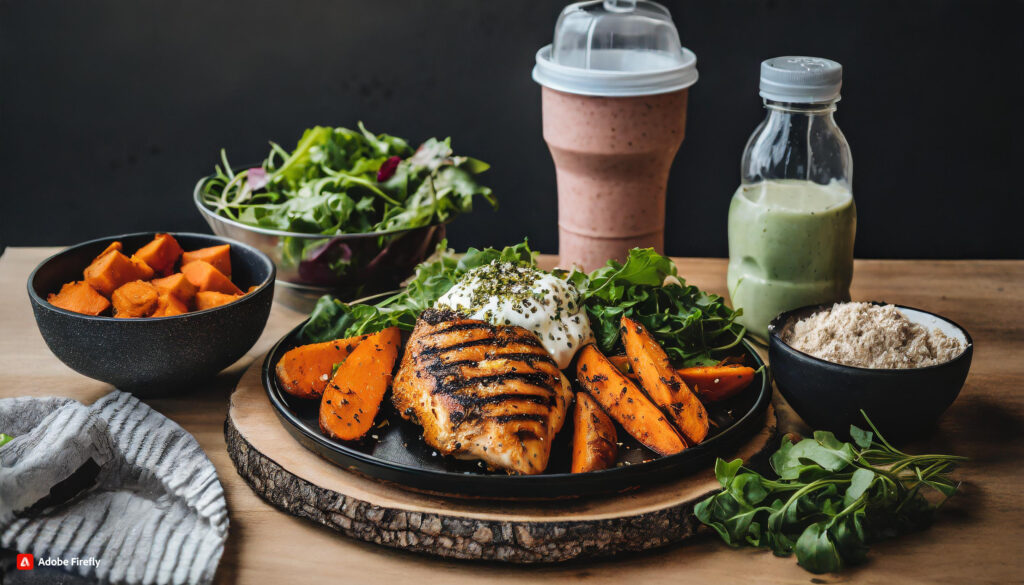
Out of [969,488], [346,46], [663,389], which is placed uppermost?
[346,46]

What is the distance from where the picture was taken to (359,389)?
1.65 m

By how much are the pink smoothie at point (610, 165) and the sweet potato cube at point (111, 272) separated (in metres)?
1.09

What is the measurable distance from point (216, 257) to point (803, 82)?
4.38 feet

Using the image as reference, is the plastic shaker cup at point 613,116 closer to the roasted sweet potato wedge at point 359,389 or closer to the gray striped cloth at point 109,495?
the roasted sweet potato wedge at point 359,389

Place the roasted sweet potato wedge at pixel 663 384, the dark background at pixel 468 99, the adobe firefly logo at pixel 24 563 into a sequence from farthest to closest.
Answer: the dark background at pixel 468 99 < the roasted sweet potato wedge at pixel 663 384 < the adobe firefly logo at pixel 24 563

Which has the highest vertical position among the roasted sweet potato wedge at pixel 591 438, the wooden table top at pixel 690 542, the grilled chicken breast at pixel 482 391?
the grilled chicken breast at pixel 482 391

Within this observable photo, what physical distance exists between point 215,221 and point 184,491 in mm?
1035

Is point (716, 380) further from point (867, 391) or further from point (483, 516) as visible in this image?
point (483, 516)

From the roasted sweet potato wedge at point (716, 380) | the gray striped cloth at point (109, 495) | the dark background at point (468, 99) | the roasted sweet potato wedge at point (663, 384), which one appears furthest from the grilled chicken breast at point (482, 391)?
the dark background at point (468, 99)

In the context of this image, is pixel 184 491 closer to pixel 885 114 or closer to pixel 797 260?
pixel 797 260

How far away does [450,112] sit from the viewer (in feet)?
11.0

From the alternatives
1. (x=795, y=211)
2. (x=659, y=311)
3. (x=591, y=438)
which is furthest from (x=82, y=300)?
(x=795, y=211)

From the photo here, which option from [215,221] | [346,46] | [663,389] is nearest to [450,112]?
[346,46]

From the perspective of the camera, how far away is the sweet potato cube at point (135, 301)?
1.80 metres
